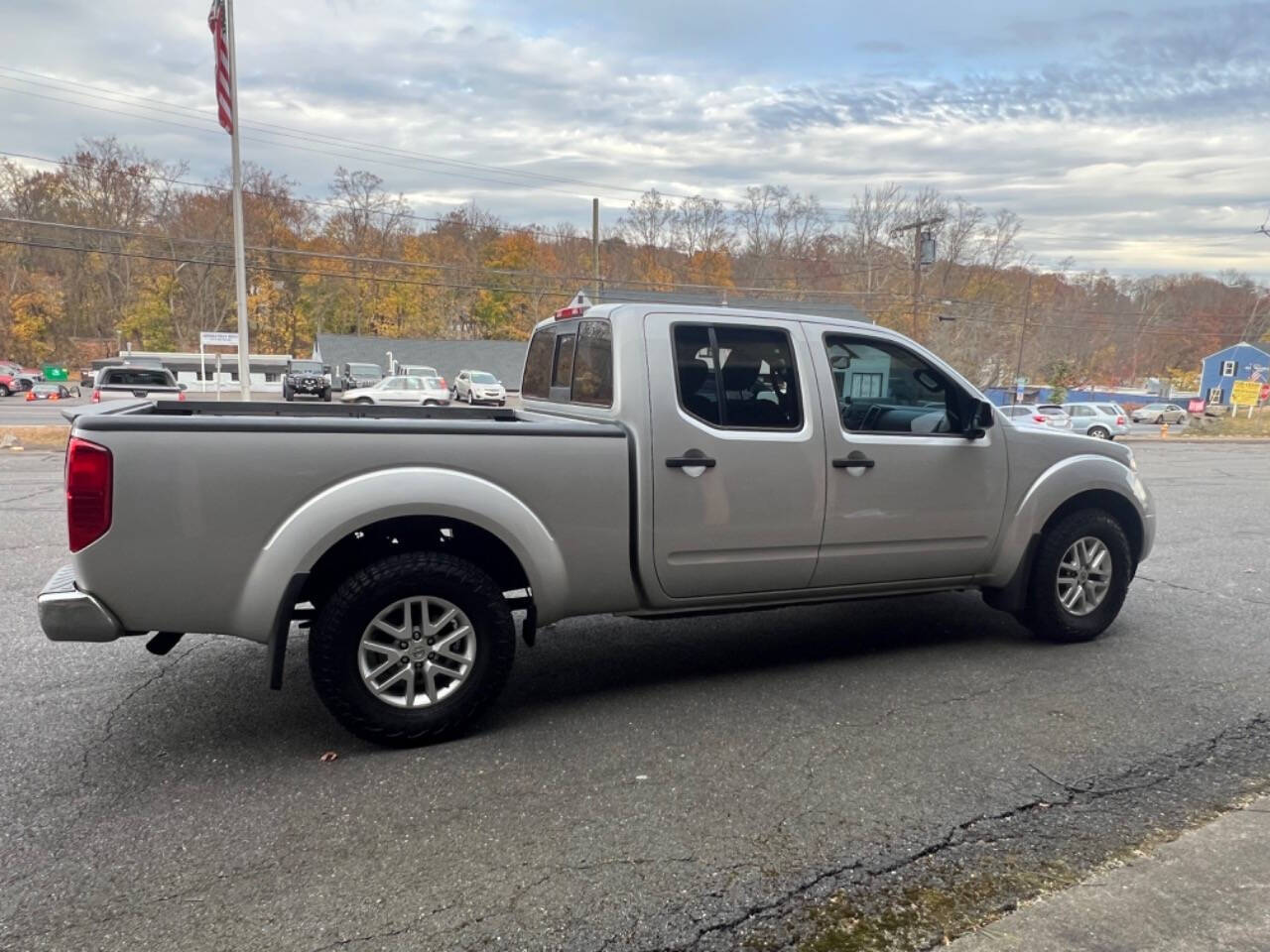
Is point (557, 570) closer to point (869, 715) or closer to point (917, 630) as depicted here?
point (869, 715)

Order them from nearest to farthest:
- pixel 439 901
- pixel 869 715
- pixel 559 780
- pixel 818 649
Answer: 1. pixel 439 901
2. pixel 559 780
3. pixel 869 715
4. pixel 818 649

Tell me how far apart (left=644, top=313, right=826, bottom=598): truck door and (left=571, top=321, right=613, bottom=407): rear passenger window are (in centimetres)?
24

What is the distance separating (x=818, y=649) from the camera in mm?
4758

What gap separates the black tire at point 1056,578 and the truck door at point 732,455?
5.12 ft

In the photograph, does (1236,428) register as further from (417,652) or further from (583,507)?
(417,652)

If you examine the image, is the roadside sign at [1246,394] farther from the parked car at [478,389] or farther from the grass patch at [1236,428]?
the parked car at [478,389]

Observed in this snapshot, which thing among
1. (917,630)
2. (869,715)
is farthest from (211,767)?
(917,630)

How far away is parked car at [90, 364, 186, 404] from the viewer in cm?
2353

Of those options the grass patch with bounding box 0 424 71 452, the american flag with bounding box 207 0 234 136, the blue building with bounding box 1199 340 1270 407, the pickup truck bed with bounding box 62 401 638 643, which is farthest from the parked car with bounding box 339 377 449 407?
the blue building with bounding box 1199 340 1270 407

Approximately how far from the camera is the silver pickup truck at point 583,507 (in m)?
3.05

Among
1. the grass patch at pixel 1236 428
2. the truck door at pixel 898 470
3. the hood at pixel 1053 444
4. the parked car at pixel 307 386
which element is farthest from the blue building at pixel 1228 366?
the truck door at pixel 898 470

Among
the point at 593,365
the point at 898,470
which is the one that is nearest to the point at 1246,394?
the point at 898,470

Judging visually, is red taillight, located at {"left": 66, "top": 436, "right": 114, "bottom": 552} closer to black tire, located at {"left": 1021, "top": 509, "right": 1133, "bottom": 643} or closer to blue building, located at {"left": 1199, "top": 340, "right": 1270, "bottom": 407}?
black tire, located at {"left": 1021, "top": 509, "right": 1133, "bottom": 643}

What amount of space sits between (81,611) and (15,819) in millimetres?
727
